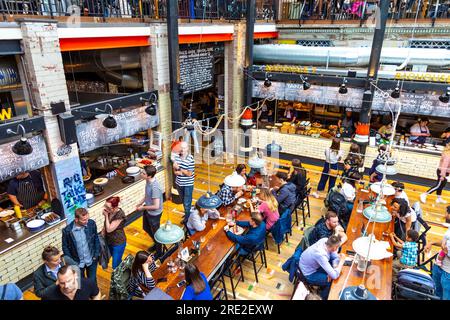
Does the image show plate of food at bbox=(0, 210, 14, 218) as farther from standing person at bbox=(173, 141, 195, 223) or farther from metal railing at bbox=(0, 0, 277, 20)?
metal railing at bbox=(0, 0, 277, 20)

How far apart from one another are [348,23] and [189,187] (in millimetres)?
7809

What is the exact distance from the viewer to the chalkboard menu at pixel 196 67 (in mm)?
8227

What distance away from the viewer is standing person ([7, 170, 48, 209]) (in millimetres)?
6047

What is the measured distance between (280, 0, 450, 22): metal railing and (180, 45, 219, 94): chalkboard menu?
4.09 m

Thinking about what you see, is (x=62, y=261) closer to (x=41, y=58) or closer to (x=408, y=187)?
(x=41, y=58)

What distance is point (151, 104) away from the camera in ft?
24.2

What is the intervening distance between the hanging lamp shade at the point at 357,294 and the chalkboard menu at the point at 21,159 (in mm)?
5006

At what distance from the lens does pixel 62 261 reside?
14.1 ft

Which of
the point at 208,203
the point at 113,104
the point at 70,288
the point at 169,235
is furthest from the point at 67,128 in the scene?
the point at 70,288

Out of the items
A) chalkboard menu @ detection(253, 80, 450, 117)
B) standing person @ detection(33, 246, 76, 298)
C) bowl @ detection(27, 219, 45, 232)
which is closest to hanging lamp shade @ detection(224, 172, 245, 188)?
standing person @ detection(33, 246, 76, 298)

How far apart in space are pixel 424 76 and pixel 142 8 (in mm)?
7127

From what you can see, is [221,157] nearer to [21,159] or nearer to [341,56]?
[341,56]

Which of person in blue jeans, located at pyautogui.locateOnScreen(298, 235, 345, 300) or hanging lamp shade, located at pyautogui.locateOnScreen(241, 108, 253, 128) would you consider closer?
→ person in blue jeans, located at pyautogui.locateOnScreen(298, 235, 345, 300)
